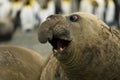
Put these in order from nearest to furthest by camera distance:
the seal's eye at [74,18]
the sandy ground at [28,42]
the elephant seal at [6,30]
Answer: the seal's eye at [74,18] → the sandy ground at [28,42] → the elephant seal at [6,30]

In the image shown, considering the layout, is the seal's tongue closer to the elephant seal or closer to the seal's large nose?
the seal's large nose

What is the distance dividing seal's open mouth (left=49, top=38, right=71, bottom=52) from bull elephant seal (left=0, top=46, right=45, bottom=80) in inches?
33.0

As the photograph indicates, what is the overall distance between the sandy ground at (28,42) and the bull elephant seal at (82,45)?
3673mm

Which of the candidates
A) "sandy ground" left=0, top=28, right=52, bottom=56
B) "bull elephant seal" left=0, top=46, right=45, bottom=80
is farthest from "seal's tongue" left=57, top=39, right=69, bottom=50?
"sandy ground" left=0, top=28, right=52, bottom=56

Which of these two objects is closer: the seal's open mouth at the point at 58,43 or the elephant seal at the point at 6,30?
the seal's open mouth at the point at 58,43

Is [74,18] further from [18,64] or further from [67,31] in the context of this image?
[18,64]

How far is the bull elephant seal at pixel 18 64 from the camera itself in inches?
108

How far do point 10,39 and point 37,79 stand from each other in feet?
18.3

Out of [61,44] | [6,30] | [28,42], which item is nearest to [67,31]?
[61,44]

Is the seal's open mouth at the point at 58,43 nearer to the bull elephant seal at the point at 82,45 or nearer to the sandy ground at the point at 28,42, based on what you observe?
the bull elephant seal at the point at 82,45

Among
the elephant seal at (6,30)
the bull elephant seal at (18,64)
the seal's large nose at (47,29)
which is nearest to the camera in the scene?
the seal's large nose at (47,29)

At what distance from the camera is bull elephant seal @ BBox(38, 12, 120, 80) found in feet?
6.28

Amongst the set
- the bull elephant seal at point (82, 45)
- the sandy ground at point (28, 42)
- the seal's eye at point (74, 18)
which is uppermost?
the seal's eye at point (74, 18)

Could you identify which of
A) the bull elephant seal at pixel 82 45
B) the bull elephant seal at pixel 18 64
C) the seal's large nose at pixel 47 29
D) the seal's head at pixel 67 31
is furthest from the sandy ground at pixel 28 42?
the seal's large nose at pixel 47 29
